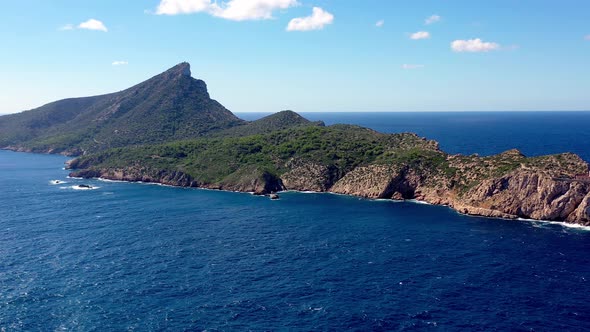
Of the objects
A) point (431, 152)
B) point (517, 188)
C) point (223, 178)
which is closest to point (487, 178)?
point (517, 188)

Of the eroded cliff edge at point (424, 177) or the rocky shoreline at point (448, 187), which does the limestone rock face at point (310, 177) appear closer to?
the rocky shoreline at point (448, 187)

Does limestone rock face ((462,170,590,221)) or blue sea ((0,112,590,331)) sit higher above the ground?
limestone rock face ((462,170,590,221))

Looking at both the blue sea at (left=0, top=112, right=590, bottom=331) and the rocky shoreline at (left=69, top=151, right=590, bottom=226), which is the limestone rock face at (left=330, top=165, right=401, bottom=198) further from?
the blue sea at (left=0, top=112, right=590, bottom=331)

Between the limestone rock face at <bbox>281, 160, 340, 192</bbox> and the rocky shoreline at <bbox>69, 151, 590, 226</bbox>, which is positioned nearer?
the rocky shoreline at <bbox>69, 151, 590, 226</bbox>

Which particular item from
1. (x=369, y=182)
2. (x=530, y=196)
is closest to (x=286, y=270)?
(x=530, y=196)

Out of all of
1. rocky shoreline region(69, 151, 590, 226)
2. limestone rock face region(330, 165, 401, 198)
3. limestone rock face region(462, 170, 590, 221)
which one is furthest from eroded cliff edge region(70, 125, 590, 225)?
limestone rock face region(330, 165, 401, 198)

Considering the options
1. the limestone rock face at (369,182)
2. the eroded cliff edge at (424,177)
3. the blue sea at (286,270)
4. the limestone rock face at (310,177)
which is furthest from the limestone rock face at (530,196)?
the limestone rock face at (310,177)

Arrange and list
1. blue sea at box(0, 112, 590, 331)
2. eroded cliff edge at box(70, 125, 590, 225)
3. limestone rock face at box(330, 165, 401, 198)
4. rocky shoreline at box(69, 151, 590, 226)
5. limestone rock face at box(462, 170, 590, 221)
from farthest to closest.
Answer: limestone rock face at box(330, 165, 401, 198), eroded cliff edge at box(70, 125, 590, 225), rocky shoreline at box(69, 151, 590, 226), limestone rock face at box(462, 170, 590, 221), blue sea at box(0, 112, 590, 331)

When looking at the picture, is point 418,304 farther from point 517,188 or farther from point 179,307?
point 517,188
